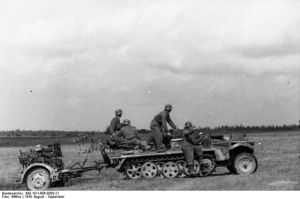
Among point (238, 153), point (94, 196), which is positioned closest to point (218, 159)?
point (238, 153)

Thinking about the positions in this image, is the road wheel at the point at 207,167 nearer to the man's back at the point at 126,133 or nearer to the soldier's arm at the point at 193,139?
the soldier's arm at the point at 193,139

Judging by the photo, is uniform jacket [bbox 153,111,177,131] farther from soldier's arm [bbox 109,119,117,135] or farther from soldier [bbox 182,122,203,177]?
soldier's arm [bbox 109,119,117,135]

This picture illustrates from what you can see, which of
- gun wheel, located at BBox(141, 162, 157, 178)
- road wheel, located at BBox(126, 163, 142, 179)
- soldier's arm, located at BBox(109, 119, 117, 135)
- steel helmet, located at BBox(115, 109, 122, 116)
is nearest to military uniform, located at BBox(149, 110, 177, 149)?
gun wheel, located at BBox(141, 162, 157, 178)

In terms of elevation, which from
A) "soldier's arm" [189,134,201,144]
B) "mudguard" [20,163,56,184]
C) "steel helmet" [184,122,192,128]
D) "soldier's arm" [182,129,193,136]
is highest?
"steel helmet" [184,122,192,128]

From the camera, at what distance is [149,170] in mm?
15625

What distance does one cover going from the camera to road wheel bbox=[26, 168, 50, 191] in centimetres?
1508

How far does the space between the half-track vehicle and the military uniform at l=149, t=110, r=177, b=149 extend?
0.33 meters

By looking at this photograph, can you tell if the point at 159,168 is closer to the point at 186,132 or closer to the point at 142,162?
the point at 142,162

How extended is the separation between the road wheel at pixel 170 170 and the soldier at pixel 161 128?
0.72 meters

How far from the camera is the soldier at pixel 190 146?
15430mm

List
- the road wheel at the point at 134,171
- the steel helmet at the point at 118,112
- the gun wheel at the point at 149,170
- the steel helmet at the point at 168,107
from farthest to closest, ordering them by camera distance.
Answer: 1. the steel helmet at the point at 118,112
2. the steel helmet at the point at 168,107
3. the road wheel at the point at 134,171
4. the gun wheel at the point at 149,170

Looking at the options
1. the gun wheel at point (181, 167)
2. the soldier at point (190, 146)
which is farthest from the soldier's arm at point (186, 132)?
the gun wheel at point (181, 167)

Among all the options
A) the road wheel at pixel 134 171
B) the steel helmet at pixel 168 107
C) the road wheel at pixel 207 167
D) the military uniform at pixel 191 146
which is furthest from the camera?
the steel helmet at pixel 168 107

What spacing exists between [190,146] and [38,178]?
4.79m
